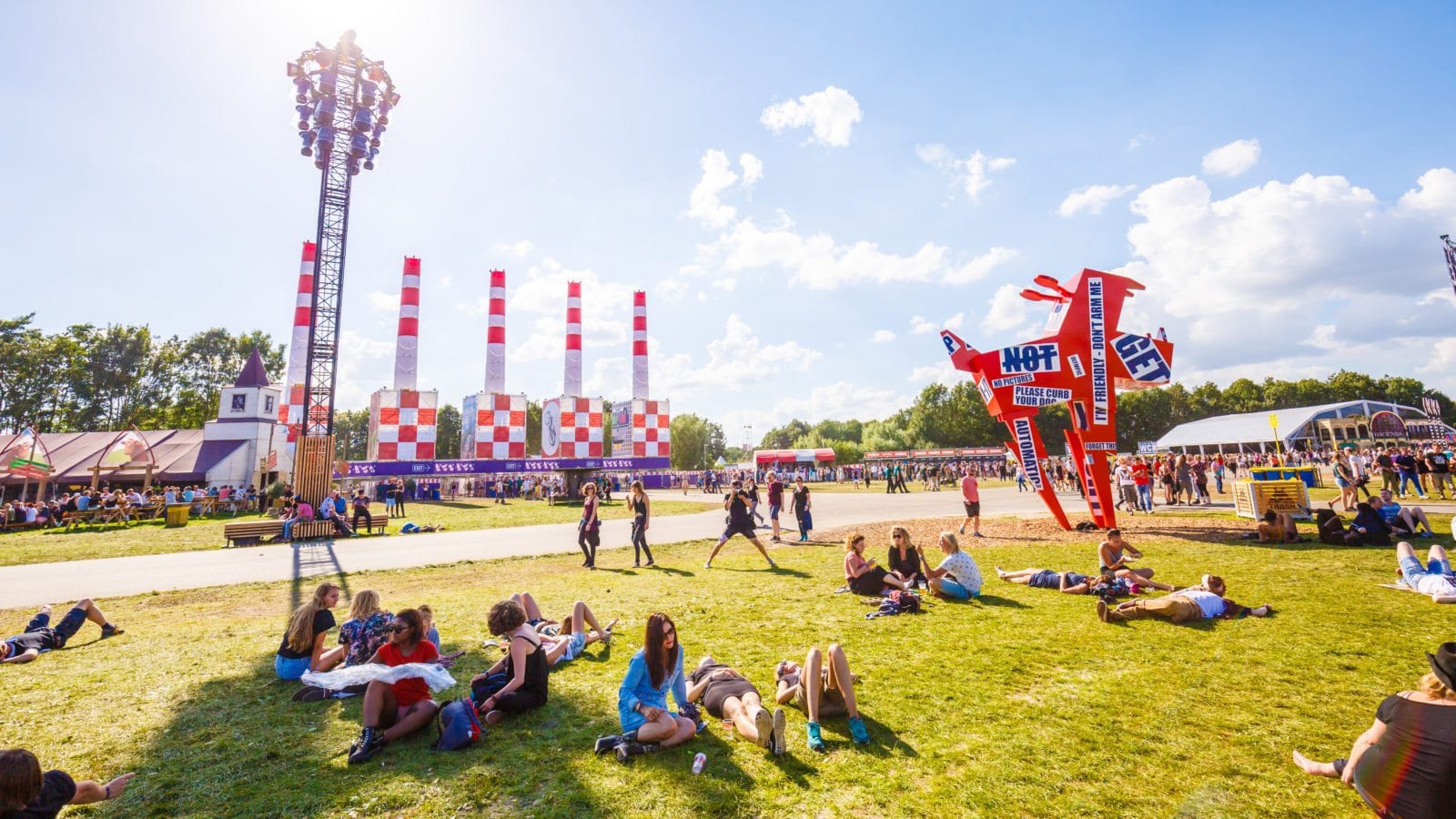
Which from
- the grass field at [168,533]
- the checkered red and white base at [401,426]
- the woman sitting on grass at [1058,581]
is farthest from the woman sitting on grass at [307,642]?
the checkered red and white base at [401,426]

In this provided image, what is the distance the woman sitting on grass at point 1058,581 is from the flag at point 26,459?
38605 mm

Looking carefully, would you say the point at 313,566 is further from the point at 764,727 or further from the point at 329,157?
the point at 329,157

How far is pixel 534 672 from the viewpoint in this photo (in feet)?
14.5

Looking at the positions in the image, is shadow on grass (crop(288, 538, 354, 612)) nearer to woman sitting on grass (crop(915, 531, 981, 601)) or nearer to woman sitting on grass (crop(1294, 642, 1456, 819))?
woman sitting on grass (crop(915, 531, 981, 601))

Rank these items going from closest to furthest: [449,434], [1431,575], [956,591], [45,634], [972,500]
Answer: [45,634]
[1431,575]
[956,591]
[972,500]
[449,434]

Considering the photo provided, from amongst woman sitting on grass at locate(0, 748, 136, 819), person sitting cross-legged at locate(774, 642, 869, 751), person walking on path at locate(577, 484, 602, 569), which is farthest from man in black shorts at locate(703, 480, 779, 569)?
woman sitting on grass at locate(0, 748, 136, 819)

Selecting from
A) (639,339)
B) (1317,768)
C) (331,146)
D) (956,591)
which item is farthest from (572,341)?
(1317,768)

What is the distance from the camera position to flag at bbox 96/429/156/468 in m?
29.6

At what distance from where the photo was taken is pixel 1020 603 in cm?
717

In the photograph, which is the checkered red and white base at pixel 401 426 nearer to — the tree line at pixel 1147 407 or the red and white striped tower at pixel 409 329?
the red and white striped tower at pixel 409 329

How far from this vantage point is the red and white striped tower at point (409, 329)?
43.7 m

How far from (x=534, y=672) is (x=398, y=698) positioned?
92 centimetres

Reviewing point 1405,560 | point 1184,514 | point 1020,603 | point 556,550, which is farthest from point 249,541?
point 1184,514

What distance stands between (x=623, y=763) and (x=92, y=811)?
2.86 m
